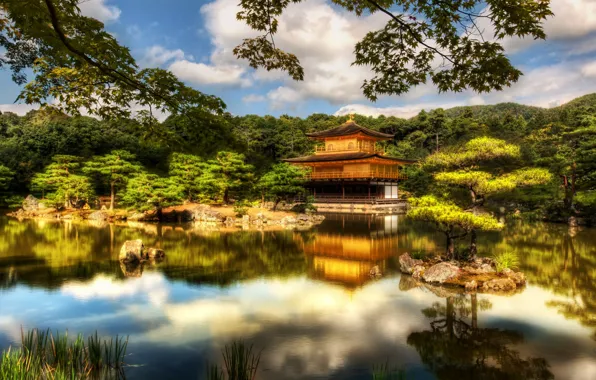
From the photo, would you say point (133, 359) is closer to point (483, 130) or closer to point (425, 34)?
point (425, 34)

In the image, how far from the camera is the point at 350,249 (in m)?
15.2

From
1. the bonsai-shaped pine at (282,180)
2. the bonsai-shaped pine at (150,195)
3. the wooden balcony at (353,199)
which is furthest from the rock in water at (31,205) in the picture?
the wooden balcony at (353,199)

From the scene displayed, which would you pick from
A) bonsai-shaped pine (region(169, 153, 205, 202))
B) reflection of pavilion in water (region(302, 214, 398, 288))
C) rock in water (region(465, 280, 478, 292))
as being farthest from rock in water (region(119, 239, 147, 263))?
bonsai-shaped pine (region(169, 153, 205, 202))

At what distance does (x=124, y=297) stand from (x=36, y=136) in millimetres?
35540

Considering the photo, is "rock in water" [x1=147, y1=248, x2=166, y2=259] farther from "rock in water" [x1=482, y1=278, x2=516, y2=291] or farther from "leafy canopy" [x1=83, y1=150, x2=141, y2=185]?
"leafy canopy" [x1=83, y1=150, x2=141, y2=185]

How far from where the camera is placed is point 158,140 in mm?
5895

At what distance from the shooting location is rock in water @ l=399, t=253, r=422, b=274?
11.2 metres

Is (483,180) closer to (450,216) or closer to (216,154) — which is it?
(450,216)

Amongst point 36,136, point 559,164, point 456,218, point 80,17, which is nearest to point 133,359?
point 80,17

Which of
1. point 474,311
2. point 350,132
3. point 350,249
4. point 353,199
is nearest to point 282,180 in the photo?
point 353,199

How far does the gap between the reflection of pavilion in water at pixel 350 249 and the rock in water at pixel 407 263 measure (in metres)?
0.68

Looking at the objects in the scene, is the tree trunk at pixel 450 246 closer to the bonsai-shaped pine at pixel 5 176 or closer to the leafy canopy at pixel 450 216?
the leafy canopy at pixel 450 216

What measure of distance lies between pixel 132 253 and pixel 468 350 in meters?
10.4

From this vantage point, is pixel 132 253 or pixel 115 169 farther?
pixel 115 169
